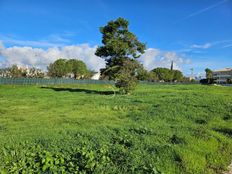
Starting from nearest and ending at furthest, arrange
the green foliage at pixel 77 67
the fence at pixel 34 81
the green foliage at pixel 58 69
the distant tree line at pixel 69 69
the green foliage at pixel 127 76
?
the green foliage at pixel 127 76 < the fence at pixel 34 81 < the green foliage at pixel 58 69 < the distant tree line at pixel 69 69 < the green foliage at pixel 77 67

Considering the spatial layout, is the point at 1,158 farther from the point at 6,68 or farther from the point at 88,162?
the point at 6,68

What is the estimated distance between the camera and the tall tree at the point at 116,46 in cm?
3397

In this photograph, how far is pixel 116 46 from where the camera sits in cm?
3375

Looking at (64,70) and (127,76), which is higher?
(64,70)

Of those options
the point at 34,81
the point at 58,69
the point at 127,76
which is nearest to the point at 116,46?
the point at 127,76

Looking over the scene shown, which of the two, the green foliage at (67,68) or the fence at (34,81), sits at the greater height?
the green foliage at (67,68)

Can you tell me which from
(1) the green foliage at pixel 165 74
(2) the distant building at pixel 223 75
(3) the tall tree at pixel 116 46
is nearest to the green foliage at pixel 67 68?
(1) the green foliage at pixel 165 74

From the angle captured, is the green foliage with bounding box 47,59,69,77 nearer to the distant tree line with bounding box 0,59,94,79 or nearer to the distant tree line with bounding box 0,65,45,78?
the distant tree line with bounding box 0,59,94,79

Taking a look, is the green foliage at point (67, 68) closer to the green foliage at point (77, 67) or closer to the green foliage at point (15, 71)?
the green foliage at point (77, 67)

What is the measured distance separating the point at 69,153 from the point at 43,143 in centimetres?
126

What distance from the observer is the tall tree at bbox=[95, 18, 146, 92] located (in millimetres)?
33969

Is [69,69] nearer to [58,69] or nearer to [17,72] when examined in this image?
[58,69]

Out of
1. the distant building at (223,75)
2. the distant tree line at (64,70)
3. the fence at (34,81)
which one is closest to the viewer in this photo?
the fence at (34,81)

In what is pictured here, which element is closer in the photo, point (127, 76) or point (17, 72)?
point (127, 76)
